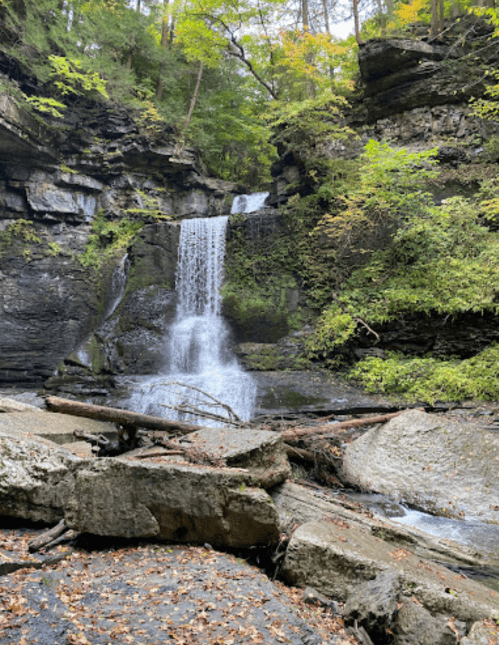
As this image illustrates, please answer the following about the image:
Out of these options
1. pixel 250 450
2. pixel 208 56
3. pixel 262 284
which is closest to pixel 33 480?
pixel 250 450

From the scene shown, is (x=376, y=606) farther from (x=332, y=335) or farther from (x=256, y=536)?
(x=332, y=335)

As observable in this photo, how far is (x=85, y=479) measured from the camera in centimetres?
334

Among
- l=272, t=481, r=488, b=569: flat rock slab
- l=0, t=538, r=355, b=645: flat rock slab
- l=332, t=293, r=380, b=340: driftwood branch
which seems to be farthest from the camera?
l=332, t=293, r=380, b=340: driftwood branch

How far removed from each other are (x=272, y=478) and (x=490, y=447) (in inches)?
129

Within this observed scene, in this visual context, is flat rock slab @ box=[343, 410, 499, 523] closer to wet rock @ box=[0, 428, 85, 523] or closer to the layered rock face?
wet rock @ box=[0, 428, 85, 523]

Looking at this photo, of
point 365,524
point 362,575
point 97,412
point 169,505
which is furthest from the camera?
point 97,412

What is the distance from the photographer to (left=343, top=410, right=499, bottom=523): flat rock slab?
5418 mm

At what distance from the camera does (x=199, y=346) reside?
13.3 metres

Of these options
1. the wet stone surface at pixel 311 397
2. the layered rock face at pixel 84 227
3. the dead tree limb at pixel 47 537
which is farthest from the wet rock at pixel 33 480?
the layered rock face at pixel 84 227

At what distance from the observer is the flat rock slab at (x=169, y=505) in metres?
3.32

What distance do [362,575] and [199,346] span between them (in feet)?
34.4

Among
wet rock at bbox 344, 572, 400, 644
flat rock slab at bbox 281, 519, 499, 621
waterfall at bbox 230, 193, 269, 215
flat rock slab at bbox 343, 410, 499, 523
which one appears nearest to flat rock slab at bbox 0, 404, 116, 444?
flat rock slab at bbox 281, 519, 499, 621

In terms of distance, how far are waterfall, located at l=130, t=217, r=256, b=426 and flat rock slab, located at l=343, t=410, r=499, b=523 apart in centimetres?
358

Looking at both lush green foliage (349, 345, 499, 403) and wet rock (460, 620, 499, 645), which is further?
lush green foliage (349, 345, 499, 403)
